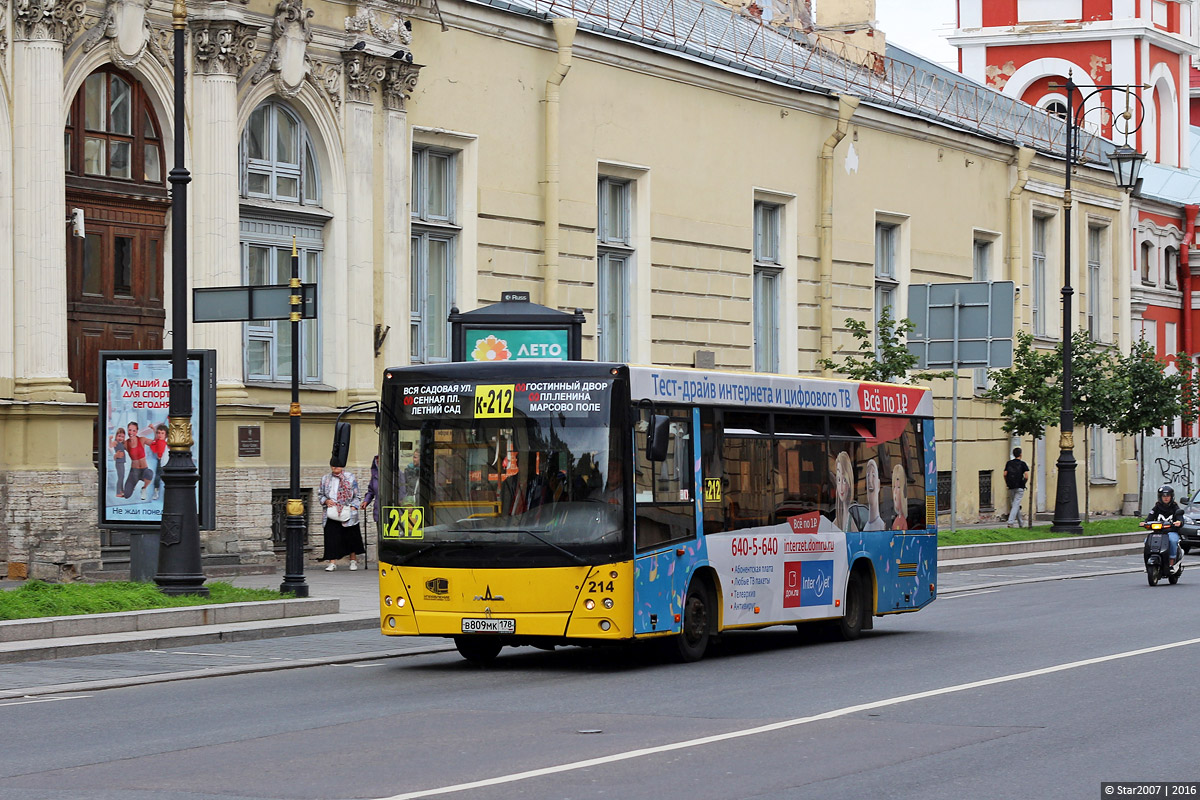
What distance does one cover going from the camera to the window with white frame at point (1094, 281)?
5222 cm

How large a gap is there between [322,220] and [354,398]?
2717mm

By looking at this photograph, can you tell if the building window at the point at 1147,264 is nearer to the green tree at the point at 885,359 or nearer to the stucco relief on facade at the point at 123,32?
the green tree at the point at 885,359

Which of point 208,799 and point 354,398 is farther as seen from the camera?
point 354,398

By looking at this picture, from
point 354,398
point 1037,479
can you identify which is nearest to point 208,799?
point 354,398

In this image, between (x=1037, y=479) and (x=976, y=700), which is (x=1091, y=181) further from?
(x=976, y=700)

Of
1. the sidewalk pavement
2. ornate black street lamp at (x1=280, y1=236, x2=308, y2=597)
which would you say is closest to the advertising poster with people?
ornate black street lamp at (x1=280, y1=236, x2=308, y2=597)

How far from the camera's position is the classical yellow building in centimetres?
2436

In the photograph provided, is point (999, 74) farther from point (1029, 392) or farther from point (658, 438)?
point (658, 438)

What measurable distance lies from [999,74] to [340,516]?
139ft

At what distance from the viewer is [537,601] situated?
15680mm

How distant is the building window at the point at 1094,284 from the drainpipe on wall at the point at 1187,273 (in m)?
7.94

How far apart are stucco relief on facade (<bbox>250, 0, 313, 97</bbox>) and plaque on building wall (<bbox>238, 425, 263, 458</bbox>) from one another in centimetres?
493

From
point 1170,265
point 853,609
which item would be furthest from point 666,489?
point 1170,265

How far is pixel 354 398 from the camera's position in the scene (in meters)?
28.8
